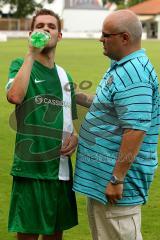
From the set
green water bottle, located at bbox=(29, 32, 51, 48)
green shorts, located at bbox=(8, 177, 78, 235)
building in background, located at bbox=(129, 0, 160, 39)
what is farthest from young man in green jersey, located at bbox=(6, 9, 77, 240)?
building in background, located at bbox=(129, 0, 160, 39)

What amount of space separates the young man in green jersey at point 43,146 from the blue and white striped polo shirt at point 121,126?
20cm

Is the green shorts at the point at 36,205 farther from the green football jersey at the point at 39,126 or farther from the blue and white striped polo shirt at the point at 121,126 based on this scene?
the blue and white striped polo shirt at the point at 121,126

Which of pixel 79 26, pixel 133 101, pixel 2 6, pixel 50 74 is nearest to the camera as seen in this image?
pixel 133 101

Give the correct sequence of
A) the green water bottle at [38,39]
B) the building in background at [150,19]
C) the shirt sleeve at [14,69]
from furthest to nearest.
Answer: the building in background at [150,19], the shirt sleeve at [14,69], the green water bottle at [38,39]

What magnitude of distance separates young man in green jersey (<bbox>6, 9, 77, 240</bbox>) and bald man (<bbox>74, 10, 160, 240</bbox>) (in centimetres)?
19

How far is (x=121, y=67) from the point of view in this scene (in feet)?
12.0

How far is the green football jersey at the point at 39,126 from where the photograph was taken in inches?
157

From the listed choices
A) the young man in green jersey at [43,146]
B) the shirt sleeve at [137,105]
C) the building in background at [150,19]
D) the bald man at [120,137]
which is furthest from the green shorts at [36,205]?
the building in background at [150,19]

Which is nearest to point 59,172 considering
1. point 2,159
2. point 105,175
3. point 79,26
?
point 105,175

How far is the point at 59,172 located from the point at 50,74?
60 centimetres

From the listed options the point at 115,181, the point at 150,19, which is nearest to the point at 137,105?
the point at 115,181

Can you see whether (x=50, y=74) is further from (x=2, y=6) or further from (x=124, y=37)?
(x=2, y=6)

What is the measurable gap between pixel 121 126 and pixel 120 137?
0.08m

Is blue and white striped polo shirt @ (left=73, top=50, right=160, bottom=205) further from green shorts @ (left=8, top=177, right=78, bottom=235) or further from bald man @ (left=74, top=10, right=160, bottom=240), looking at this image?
green shorts @ (left=8, top=177, right=78, bottom=235)
